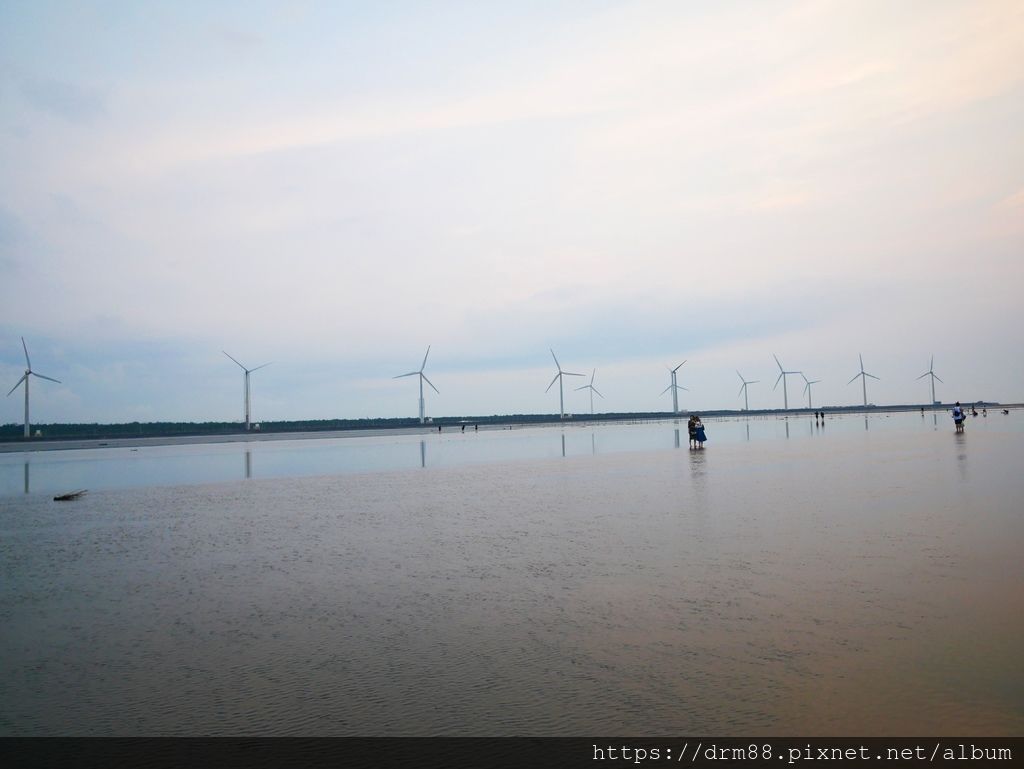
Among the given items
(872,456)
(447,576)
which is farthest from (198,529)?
(872,456)

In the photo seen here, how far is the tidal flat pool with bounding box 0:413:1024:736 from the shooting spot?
625 centimetres

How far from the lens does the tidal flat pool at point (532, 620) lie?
6254mm

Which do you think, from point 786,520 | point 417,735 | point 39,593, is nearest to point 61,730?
point 417,735

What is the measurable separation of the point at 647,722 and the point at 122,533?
595 inches

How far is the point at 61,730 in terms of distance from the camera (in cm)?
616

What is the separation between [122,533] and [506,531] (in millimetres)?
8858

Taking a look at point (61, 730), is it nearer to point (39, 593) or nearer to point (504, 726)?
point (504, 726)

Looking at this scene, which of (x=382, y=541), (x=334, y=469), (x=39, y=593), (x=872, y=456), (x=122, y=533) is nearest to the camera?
(x=39, y=593)

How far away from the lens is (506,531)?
628 inches

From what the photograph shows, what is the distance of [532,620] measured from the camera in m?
9.04
